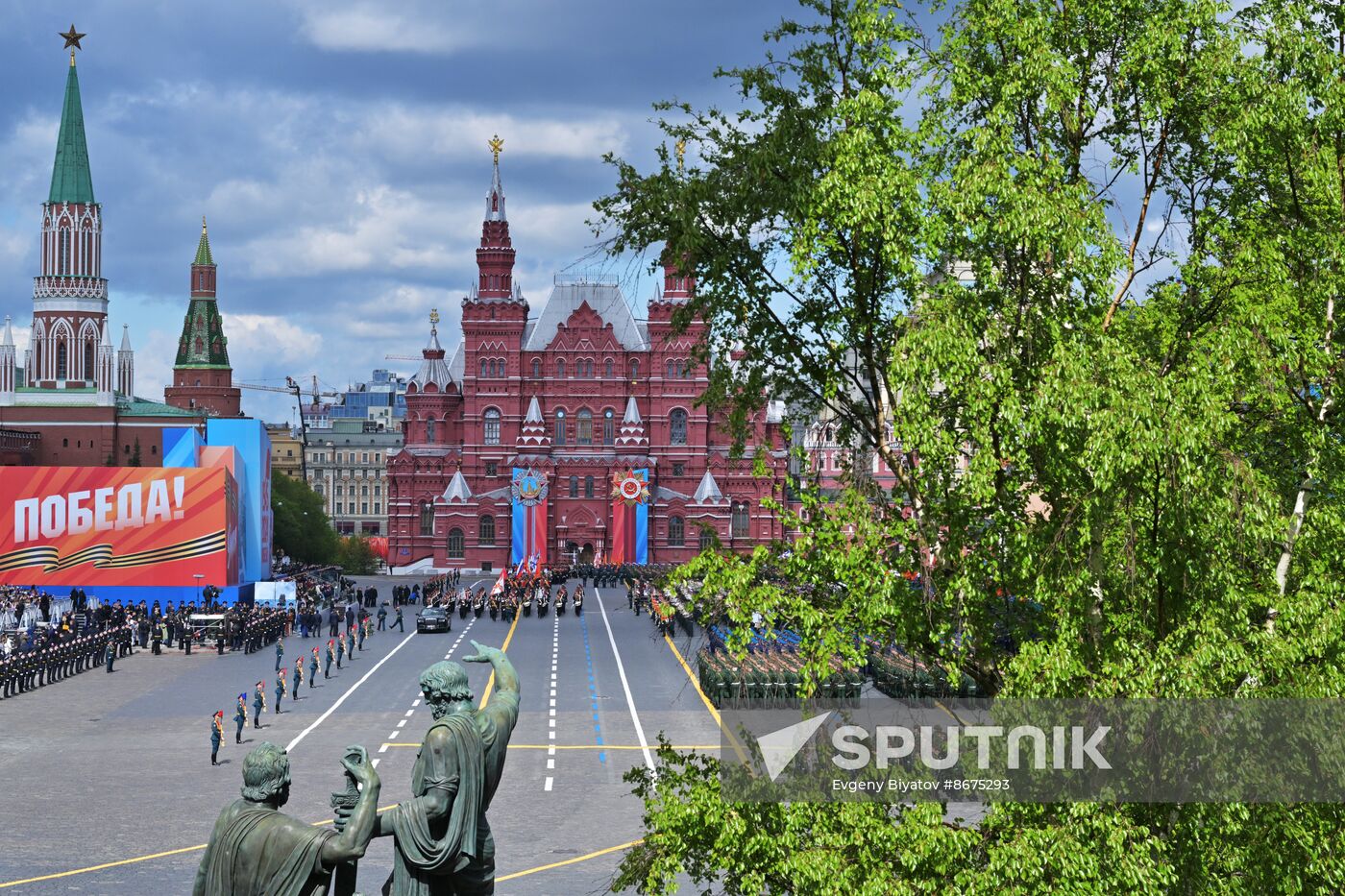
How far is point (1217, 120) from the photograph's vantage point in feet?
44.6

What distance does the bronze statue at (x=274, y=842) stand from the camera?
23.8 feet

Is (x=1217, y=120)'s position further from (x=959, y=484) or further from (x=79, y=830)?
(x=79, y=830)

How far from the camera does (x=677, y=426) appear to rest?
113062 millimetres

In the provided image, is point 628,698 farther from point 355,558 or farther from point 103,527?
point 355,558

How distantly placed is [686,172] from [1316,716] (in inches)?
292

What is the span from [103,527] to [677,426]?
55.6 m

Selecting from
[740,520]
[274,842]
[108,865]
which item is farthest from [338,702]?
[740,520]

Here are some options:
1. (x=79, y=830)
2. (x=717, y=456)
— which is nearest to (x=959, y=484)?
(x=79, y=830)

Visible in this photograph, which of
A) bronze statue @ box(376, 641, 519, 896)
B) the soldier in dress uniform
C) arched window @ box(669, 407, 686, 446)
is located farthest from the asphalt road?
arched window @ box(669, 407, 686, 446)

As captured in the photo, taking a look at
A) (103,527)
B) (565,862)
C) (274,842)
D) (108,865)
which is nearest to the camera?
(274,842)

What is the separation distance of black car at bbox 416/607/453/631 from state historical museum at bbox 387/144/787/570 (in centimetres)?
4338

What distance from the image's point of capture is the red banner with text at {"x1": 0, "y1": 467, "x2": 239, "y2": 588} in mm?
62969

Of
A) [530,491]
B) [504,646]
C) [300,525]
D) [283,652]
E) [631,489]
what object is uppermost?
[631,489]

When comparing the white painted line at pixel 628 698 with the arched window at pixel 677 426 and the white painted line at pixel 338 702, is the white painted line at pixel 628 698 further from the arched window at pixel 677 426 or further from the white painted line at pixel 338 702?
the arched window at pixel 677 426
